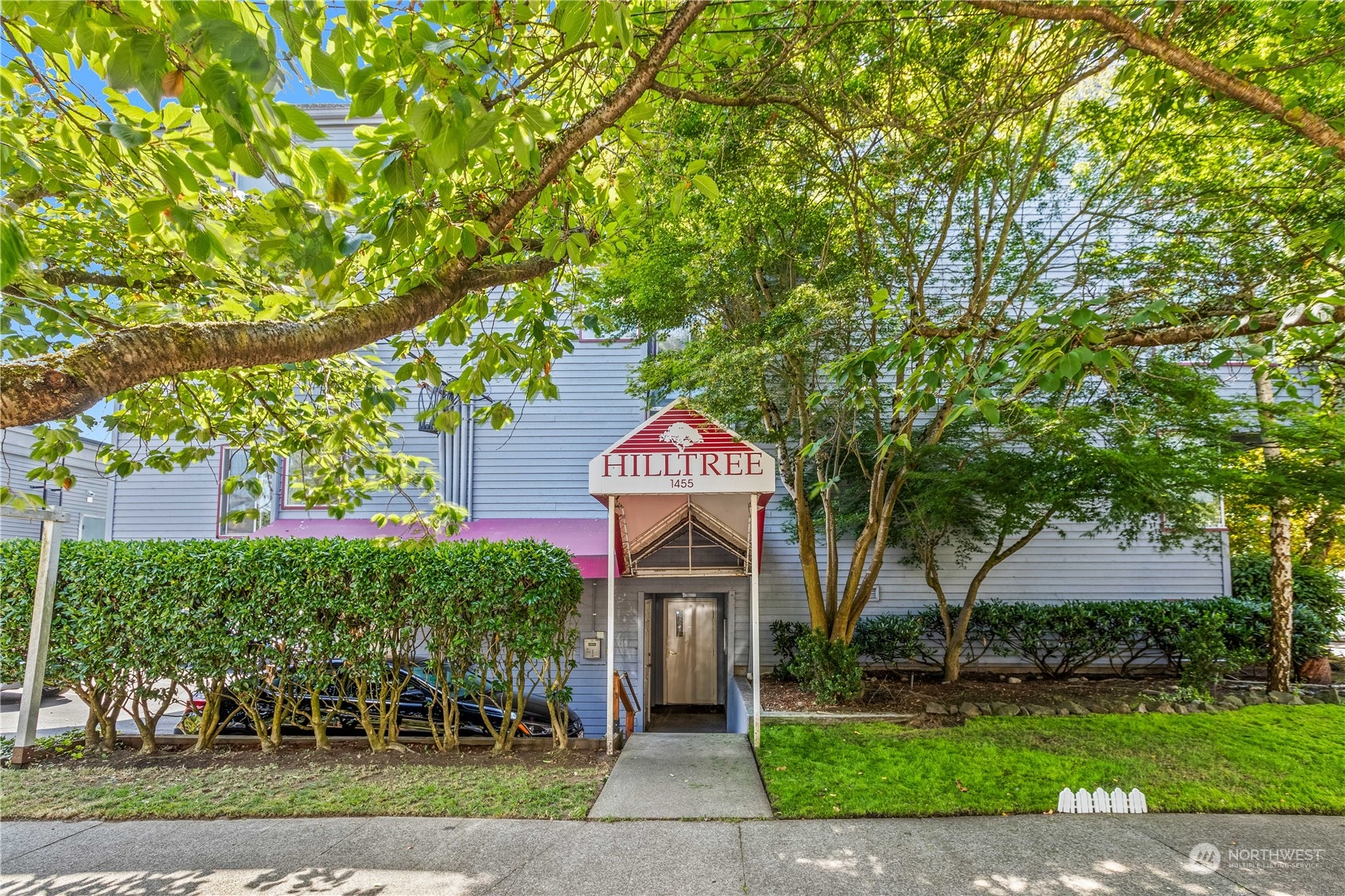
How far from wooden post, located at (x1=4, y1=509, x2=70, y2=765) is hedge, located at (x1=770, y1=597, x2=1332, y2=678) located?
8835mm

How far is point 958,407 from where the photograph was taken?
3.65 metres

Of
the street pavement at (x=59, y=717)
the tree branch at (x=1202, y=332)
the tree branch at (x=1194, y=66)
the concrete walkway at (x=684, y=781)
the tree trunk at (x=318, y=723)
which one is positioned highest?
the tree branch at (x=1194, y=66)

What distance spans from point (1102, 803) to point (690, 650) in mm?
7298

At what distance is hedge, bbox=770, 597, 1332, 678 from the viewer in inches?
386

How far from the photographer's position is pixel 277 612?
6688 mm

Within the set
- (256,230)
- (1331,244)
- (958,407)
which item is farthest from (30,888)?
(1331,244)

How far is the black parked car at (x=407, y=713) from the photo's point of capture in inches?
279

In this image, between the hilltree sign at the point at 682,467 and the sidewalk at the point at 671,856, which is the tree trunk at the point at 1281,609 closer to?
the sidewalk at the point at 671,856

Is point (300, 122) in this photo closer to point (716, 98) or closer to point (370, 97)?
point (370, 97)

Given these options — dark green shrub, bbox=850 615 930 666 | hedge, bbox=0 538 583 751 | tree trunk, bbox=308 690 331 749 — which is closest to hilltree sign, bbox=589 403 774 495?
hedge, bbox=0 538 583 751

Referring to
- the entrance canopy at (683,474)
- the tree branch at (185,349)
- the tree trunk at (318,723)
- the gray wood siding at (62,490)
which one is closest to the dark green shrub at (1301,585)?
the entrance canopy at (683,474)

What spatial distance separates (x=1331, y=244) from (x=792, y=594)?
26.6 ft

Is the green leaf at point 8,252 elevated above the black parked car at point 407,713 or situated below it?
above

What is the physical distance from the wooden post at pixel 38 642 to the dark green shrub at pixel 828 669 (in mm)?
8499
